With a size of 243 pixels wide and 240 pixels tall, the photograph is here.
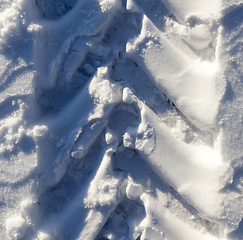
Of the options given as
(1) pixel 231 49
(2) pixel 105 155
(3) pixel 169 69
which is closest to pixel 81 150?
(2) pixel 105 155

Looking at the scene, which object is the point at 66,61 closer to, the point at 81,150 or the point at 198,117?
the point at 81,150

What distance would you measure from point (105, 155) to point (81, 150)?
0.39 ft

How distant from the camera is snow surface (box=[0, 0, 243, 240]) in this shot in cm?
103

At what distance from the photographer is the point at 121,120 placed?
113 cm

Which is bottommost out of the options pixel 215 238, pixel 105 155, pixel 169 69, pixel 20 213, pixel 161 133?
pixel 215 238

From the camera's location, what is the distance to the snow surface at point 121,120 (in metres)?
1.03

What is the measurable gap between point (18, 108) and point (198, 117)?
33.5 inches

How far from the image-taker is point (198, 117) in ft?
3.48

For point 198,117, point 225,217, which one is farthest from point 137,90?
point 225,217

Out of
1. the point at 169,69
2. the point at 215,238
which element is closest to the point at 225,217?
the point at 215,238

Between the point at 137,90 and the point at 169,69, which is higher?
the point at 169,69

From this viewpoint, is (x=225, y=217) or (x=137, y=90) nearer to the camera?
(x=225, y=217)

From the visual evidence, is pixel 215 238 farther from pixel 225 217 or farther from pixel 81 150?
pixel 81 150

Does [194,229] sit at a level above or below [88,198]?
below
